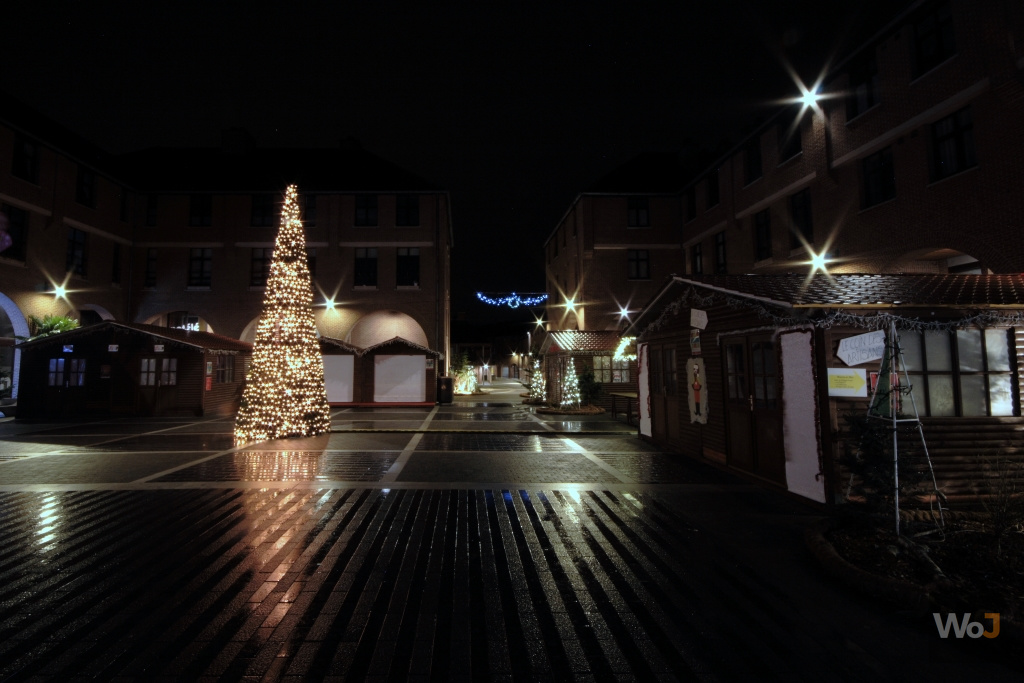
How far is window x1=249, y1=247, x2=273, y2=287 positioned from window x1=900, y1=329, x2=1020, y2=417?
2817 cm

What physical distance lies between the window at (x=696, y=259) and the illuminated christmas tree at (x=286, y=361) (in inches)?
769

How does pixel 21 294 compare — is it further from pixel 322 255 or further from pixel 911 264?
pixel 911 264

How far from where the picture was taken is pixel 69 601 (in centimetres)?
388

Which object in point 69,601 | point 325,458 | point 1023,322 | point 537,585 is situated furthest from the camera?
point 325,458

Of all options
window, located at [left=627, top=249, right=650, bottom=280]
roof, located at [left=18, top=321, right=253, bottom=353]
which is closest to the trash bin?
roof, located at [left=18, top=321, right=253, bottom=353]

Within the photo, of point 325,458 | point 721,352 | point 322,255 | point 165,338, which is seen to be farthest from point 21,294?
point 721,352

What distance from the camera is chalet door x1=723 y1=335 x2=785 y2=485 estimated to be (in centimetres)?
717

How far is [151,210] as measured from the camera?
27.3 meters

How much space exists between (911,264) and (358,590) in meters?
16.8

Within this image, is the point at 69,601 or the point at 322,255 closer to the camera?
the point at 69,601

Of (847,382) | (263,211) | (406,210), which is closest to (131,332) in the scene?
(263,211)

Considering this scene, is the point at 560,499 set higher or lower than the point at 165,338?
lower

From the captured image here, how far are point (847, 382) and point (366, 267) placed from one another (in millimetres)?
25345

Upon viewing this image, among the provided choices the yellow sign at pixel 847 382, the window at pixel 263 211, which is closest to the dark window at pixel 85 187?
the window at pixel 263 211
